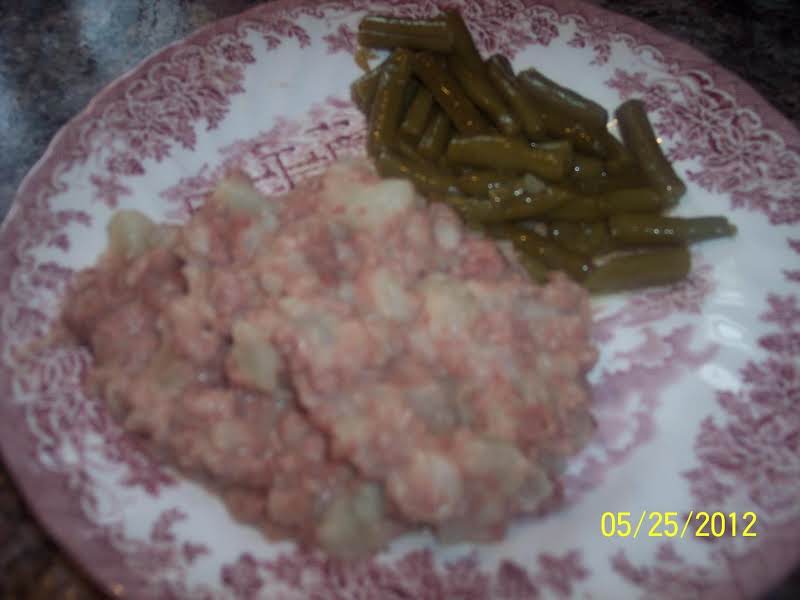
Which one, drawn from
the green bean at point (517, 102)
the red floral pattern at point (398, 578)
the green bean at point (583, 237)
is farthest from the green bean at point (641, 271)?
the red floral pattern at point (398, 578)

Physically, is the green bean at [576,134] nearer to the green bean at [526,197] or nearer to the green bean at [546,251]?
the green bean at [526,197]

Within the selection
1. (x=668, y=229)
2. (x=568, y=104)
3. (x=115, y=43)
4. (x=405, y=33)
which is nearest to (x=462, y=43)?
(x=405, y=33)

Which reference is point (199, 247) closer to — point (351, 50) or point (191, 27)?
point (351, 50)

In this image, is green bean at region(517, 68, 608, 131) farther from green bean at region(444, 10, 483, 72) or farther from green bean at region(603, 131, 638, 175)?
green bean at region(444, 10, 483, 72)
